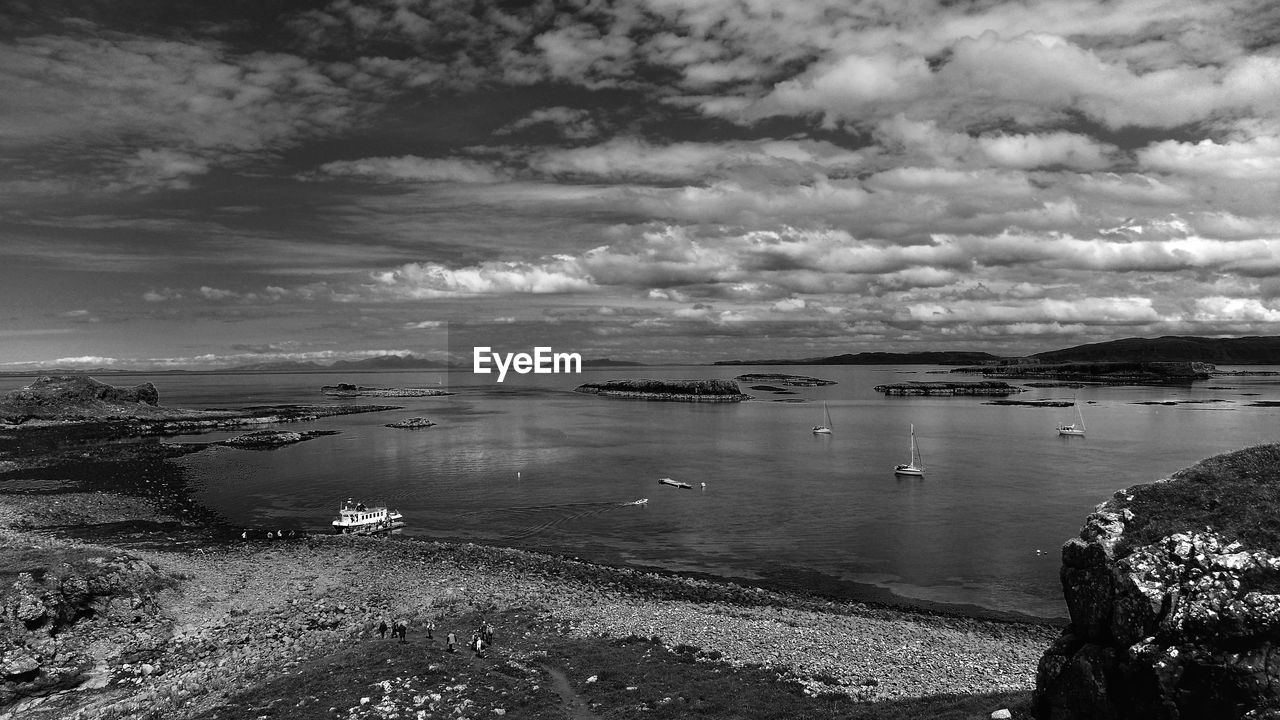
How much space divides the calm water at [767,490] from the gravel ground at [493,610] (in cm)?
573

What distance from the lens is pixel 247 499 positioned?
73.4m

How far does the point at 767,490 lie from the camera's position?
78688 millimetres

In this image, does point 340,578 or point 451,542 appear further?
point 451,542

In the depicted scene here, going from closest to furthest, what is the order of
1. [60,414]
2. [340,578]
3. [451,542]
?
[340,578] < [451,542] < [60,414]

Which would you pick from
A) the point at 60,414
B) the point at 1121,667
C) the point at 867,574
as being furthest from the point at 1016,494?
the point at 60,414

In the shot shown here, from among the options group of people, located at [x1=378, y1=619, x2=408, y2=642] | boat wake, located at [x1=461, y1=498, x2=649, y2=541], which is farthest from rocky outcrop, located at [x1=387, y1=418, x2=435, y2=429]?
group of people, located at [x1=378, y1=619, x2=408, y2=642]

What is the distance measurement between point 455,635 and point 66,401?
160323mm

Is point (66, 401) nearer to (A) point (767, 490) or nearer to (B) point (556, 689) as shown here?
(A) point (767, 490)

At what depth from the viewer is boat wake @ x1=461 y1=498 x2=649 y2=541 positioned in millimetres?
63594

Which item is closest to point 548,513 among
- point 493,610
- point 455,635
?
point 493,610

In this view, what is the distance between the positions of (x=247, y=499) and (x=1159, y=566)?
79.1 metres

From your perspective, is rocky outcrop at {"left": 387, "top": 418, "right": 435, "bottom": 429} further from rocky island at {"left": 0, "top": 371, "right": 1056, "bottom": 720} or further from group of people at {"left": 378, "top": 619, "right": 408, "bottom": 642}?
group of people at {"left": 378, "top": 619, "right": 408, "bottom": 642}

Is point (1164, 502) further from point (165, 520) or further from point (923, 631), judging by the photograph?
point (165, 520)

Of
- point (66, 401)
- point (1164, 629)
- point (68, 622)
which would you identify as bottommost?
point (68, 622)
